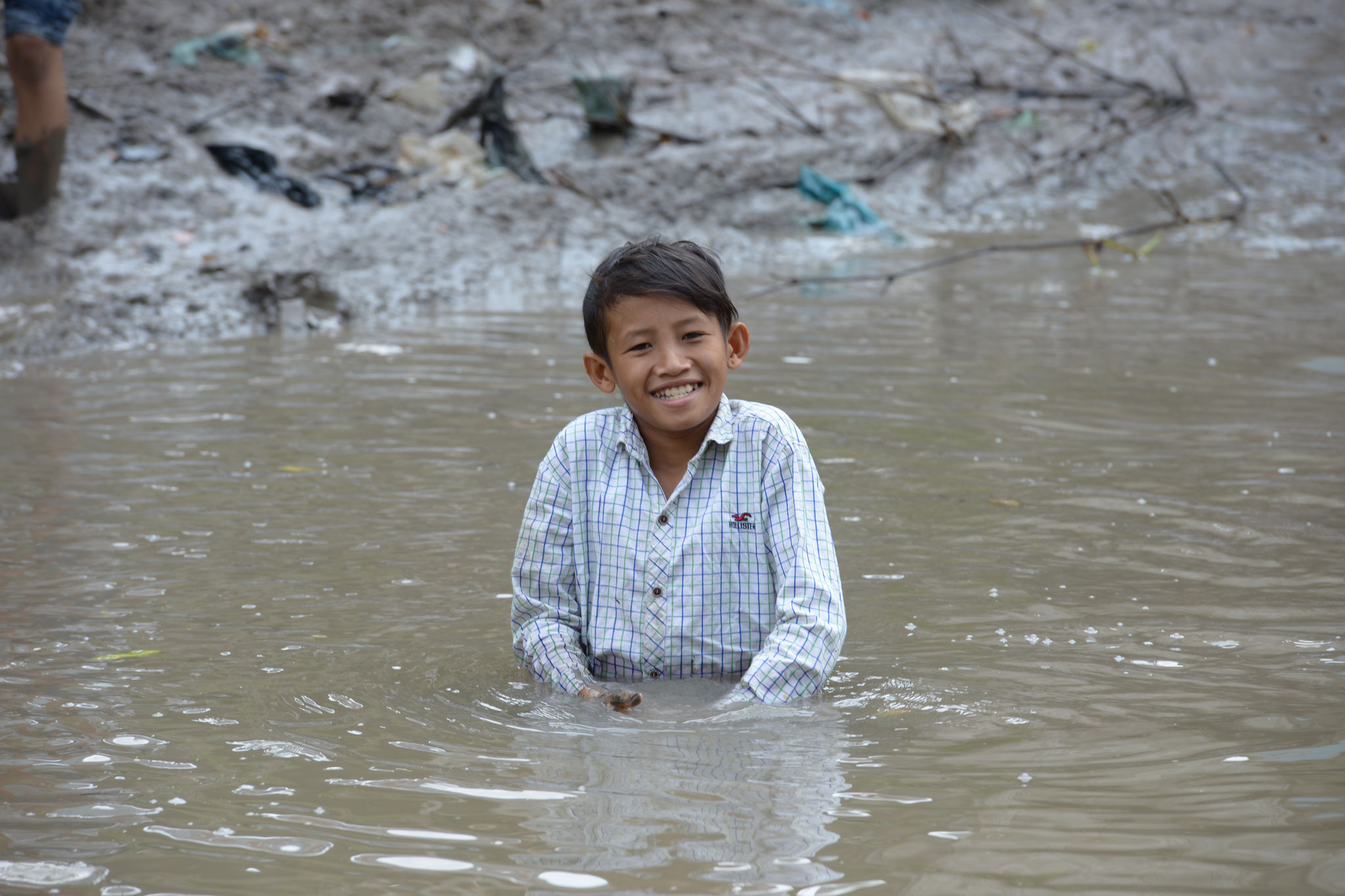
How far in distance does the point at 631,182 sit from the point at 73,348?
476 cm

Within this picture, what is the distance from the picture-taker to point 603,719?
8.90ft

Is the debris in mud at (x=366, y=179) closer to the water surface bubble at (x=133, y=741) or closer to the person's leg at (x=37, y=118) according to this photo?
the person's leg at (x=37, y=118)

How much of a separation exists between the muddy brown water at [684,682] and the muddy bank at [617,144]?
5.76ft

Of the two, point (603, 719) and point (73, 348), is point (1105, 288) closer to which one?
point (73, 348)

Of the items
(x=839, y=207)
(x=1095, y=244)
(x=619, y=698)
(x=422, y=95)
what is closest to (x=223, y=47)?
(x=422, y=95)

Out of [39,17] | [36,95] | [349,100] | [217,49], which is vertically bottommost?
[36,95]

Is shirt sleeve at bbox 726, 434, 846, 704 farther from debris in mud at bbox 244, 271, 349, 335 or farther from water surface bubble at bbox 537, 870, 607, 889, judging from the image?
debris in mud at bbox 244, 271, 349, 335

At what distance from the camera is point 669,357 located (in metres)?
2.75

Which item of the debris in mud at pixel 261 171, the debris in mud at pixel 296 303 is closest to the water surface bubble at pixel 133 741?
the debris in mud at pixel 296 303

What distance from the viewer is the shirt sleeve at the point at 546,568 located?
9.56ft

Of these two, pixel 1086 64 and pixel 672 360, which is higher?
pixel 1086 64

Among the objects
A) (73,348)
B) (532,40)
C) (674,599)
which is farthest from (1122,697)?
(532,40)

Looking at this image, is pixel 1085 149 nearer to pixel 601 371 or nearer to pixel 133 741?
pixel 601 371

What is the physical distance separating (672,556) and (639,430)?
294mm
